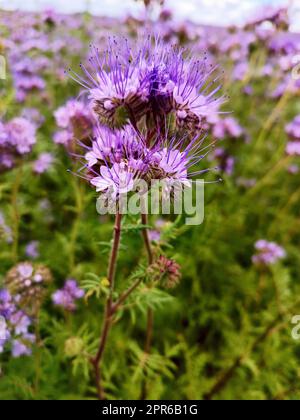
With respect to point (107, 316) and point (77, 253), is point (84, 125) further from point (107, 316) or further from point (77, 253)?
point (77, 253)

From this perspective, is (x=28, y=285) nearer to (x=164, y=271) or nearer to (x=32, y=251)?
(x=164, y=271)

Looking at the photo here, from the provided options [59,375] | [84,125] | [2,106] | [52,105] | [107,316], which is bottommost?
[59,375]

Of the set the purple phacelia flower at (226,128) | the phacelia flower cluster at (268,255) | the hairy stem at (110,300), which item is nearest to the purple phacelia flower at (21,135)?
the hairy stem at (110,300)

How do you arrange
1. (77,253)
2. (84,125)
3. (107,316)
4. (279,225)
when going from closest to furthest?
(107,316)
(84,125)
(77,253)
(279,225)

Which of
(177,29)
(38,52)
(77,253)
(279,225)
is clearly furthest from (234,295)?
(38,52)

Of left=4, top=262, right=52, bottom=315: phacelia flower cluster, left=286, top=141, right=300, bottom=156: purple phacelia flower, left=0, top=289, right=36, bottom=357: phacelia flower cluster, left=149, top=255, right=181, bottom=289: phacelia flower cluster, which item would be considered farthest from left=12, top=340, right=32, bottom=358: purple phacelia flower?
left=286, top=141, right=300, bottom=156: purple phacelia flower

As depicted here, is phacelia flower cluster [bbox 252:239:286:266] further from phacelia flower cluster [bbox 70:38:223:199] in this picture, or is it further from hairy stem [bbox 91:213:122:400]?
phacelia flower cluster [bbox 70:38:223:199]

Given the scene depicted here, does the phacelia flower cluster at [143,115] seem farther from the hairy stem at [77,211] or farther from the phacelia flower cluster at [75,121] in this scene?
the hairy stem at [77,211]

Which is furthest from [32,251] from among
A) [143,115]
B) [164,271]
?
[143,115]
